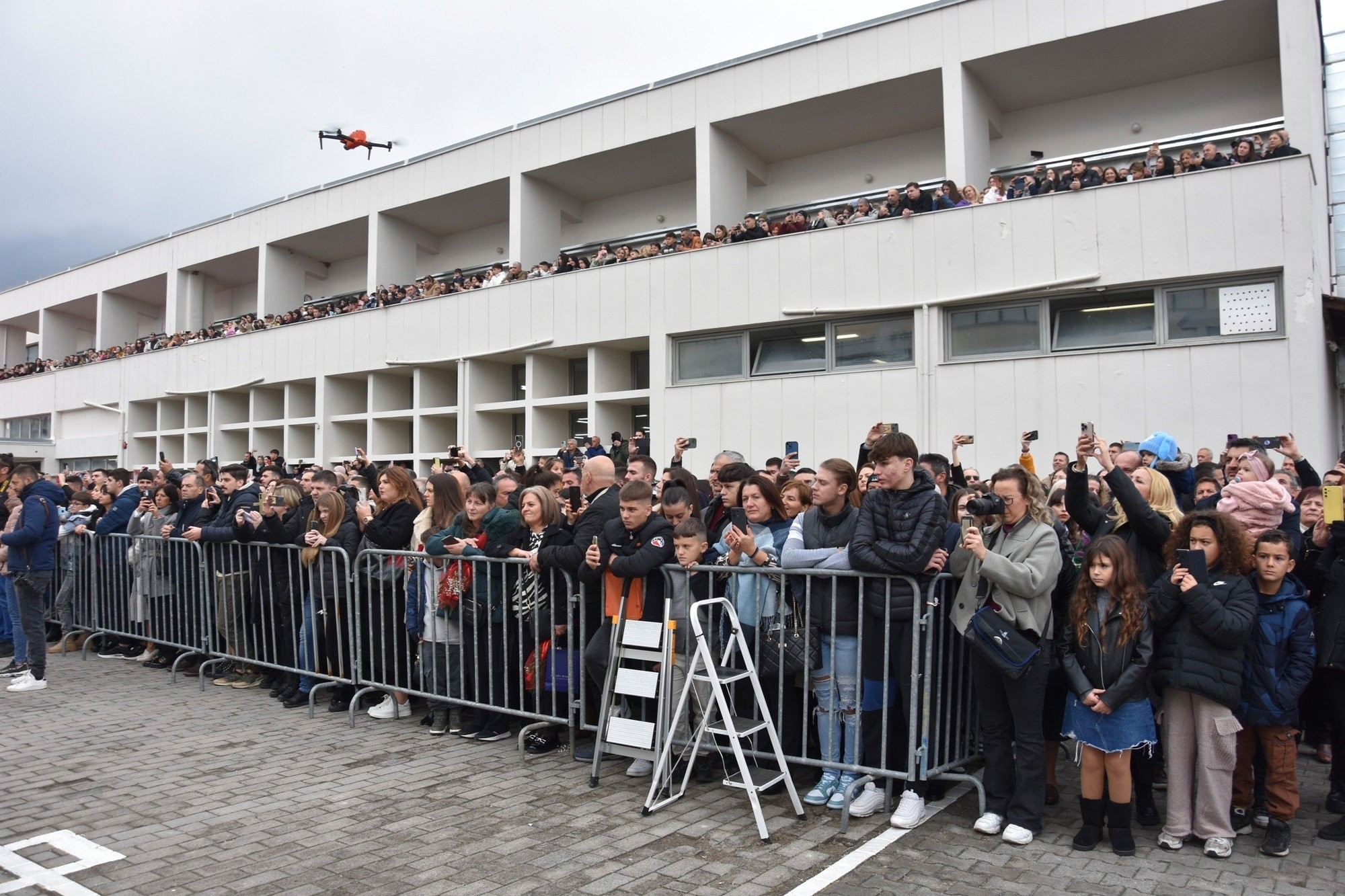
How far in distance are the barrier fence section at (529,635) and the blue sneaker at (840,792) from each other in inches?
0.8

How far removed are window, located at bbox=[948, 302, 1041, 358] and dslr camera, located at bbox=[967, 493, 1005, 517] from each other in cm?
887

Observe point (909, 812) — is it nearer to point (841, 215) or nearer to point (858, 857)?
point (858, 857)

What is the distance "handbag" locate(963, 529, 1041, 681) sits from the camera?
452 cm

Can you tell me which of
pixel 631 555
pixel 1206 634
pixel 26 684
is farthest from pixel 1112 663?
pixel 26 684

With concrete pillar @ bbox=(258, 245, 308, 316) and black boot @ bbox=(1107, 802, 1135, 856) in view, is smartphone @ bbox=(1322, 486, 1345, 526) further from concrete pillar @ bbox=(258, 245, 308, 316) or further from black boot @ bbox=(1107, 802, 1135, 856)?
concrete pillar @ bbox=(258, 245, 308, 316)

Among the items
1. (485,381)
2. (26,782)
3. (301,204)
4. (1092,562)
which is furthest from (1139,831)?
(301,204)

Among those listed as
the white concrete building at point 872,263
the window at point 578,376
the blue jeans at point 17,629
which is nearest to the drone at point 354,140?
the white concrete building at point 872,263

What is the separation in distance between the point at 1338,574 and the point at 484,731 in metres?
5.47

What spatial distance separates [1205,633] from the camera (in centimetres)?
435

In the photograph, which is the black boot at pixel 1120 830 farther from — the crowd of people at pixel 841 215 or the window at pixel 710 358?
the window at pixel 710 358

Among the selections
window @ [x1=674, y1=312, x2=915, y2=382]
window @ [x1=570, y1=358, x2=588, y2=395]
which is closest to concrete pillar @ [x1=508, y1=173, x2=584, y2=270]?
window @ [x1=570, y1=358, x2=588, y2=395]

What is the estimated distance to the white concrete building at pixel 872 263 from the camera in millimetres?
11430

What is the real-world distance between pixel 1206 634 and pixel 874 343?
32.7 feet

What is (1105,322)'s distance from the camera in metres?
12.2
